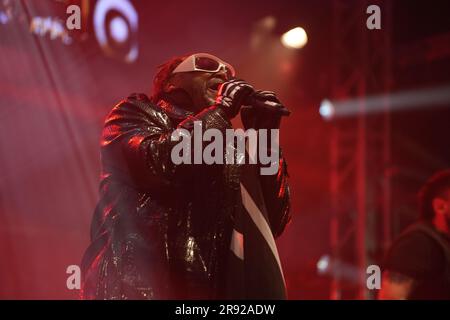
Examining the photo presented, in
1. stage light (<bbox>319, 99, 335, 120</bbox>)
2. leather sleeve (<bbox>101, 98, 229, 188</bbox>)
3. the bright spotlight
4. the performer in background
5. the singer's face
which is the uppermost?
the bright spotlight

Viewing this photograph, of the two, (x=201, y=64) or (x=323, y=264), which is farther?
(x=323, y=264)

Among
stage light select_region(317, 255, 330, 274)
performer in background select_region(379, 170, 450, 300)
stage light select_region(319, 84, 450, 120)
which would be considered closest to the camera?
performer in background select_region(379, 170, 450, 300)

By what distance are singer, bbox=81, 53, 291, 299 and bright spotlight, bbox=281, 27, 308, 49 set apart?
4607mm

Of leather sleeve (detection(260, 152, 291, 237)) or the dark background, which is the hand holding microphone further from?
the dark background

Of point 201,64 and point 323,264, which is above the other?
point 201,64

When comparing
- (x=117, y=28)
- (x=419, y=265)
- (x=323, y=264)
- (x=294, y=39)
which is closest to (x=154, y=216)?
(x=419, y=265)

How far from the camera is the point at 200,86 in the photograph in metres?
2.62

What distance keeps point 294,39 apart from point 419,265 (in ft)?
14.9

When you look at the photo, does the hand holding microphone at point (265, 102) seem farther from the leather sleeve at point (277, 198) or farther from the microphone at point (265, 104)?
the leather sleeve at point (277, 198)

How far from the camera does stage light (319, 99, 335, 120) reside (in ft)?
24.3

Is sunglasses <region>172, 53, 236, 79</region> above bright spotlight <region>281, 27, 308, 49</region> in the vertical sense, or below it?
below

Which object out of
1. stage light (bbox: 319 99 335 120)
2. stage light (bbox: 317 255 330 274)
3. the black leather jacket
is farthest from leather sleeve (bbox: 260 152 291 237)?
stage light (bbox: 317 255 330 274)

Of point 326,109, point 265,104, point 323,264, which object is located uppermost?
point 326,109

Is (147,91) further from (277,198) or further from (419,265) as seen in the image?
(277,198)
